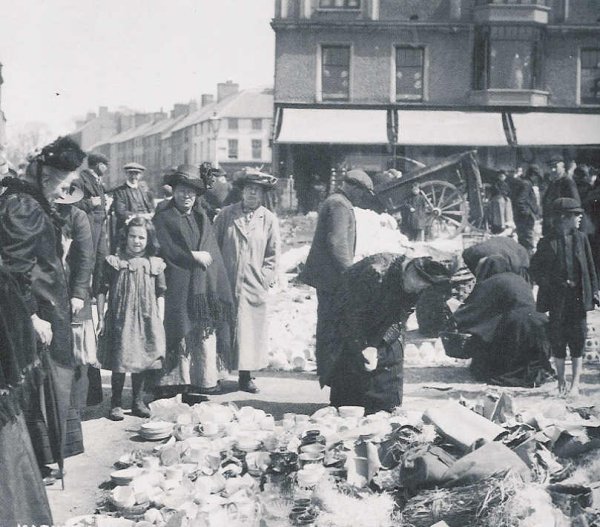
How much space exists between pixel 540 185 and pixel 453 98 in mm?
4365

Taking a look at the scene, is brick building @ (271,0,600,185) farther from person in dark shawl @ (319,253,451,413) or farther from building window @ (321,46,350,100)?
person in dark shawl @ (319,253,451,413)

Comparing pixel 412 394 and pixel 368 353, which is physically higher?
pixel 368 353

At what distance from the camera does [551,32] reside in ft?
71.2

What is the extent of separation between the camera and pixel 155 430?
5.35m

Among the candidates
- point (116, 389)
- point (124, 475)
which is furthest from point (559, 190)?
point (124, 475)

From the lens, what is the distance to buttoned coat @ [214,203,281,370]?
6848 millimetres

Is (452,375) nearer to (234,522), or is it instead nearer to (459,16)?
(234,522)

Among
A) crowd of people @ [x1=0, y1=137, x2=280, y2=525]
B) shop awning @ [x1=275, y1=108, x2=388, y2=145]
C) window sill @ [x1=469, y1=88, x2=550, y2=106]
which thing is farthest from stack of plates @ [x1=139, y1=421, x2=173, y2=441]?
window sill @ [x1=469, y1=88, x2=550, y2=106]

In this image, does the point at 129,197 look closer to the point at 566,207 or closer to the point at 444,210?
the point at 566,207

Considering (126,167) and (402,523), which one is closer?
(402,523)

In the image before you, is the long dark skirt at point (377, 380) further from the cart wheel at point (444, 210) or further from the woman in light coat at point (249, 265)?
the cart wheel at point (444, 210)

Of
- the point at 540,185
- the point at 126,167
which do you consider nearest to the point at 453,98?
the point at 540,185

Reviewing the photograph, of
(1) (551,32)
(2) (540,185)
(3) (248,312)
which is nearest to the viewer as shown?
(3) (248,312)

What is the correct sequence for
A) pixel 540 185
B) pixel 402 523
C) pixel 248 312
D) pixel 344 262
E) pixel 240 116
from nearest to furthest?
pixel 402 523 < pixel 344 262 < pixel 248 312 < pixel 540 185 < pixel 240 116
